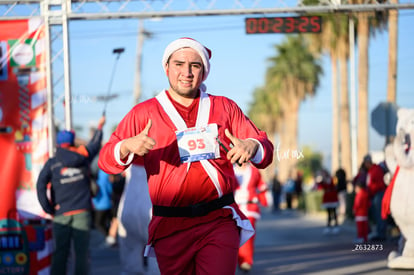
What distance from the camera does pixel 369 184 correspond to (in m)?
15.2

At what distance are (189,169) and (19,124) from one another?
517cm

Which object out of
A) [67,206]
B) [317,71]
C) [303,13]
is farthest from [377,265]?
[317,71]

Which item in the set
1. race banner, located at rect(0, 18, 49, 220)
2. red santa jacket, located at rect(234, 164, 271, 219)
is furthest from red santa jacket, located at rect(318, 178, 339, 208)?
race banner, located at rect(0, 18, 49, 220)

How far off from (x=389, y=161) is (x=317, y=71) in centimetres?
4438

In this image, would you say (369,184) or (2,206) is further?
(369,184)

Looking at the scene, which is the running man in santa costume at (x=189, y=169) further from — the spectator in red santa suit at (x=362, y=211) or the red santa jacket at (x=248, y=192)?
the spectator in red santa suit at (x=362, y=211)

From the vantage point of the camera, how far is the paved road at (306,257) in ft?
34.5

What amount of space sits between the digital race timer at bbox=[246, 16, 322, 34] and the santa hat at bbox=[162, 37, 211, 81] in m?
6.14

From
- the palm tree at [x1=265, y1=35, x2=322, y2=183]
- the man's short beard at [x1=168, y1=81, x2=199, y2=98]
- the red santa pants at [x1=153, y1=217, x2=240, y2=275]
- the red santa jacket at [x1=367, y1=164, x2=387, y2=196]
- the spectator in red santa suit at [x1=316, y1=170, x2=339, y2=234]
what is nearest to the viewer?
the red santa pants at [x1=153, y1=217, x2=240, y2=275]

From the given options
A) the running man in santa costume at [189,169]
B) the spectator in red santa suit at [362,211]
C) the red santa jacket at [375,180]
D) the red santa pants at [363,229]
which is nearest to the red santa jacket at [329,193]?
the red santa jacket at [375,180]

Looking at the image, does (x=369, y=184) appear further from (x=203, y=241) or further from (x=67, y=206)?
(x=203, y=241)

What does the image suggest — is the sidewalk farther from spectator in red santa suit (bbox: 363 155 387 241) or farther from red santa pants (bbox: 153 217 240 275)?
red santa pants (bbox: 153 217 240 275)

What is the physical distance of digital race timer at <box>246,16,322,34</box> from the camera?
1045 cm

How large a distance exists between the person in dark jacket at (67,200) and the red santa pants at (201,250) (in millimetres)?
4134
